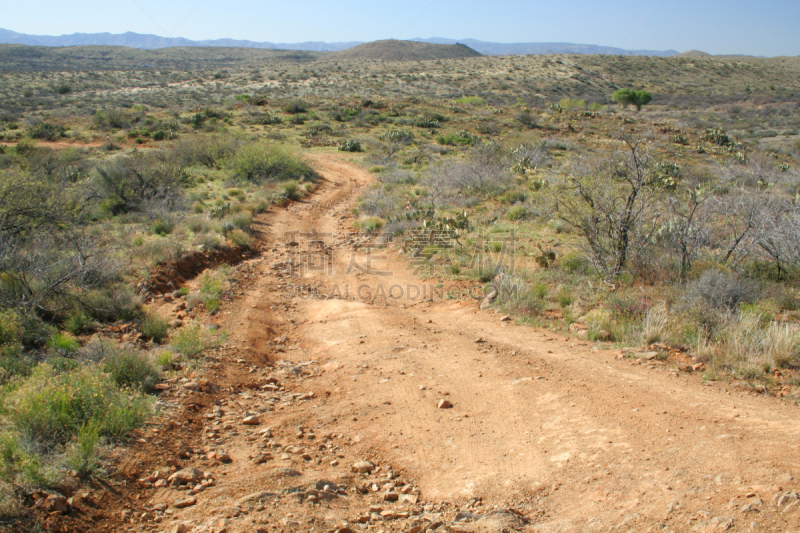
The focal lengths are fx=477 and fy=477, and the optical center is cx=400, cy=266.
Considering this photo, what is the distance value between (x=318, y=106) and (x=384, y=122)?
7580mm

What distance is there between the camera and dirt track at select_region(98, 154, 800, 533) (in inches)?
116

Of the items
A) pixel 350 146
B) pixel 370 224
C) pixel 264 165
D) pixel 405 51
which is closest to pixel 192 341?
pixel 370 224

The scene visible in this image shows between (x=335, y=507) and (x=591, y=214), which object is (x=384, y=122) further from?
(x=335, y=507)

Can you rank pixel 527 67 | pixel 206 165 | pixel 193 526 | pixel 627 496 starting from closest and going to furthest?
pixel 193 526, pixel 627 496, pixel 206 165, pixel 527 67

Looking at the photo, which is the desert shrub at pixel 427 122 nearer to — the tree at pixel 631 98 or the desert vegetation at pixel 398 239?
the desert vegetation at pixel 398 239

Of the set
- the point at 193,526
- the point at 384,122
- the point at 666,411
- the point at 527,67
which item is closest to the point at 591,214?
the point at 666,411

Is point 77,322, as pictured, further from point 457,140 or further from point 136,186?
point 457,140

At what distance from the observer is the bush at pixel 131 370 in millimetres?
4705

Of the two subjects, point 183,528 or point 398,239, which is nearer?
point 183,528

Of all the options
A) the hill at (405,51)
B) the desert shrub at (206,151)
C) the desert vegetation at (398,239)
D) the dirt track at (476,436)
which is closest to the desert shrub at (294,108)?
the desert vegetation at (398,239)

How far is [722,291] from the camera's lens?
20.4 feet

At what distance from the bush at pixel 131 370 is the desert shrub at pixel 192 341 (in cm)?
77

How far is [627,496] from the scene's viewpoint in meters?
3.09

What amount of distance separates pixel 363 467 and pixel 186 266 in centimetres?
704
